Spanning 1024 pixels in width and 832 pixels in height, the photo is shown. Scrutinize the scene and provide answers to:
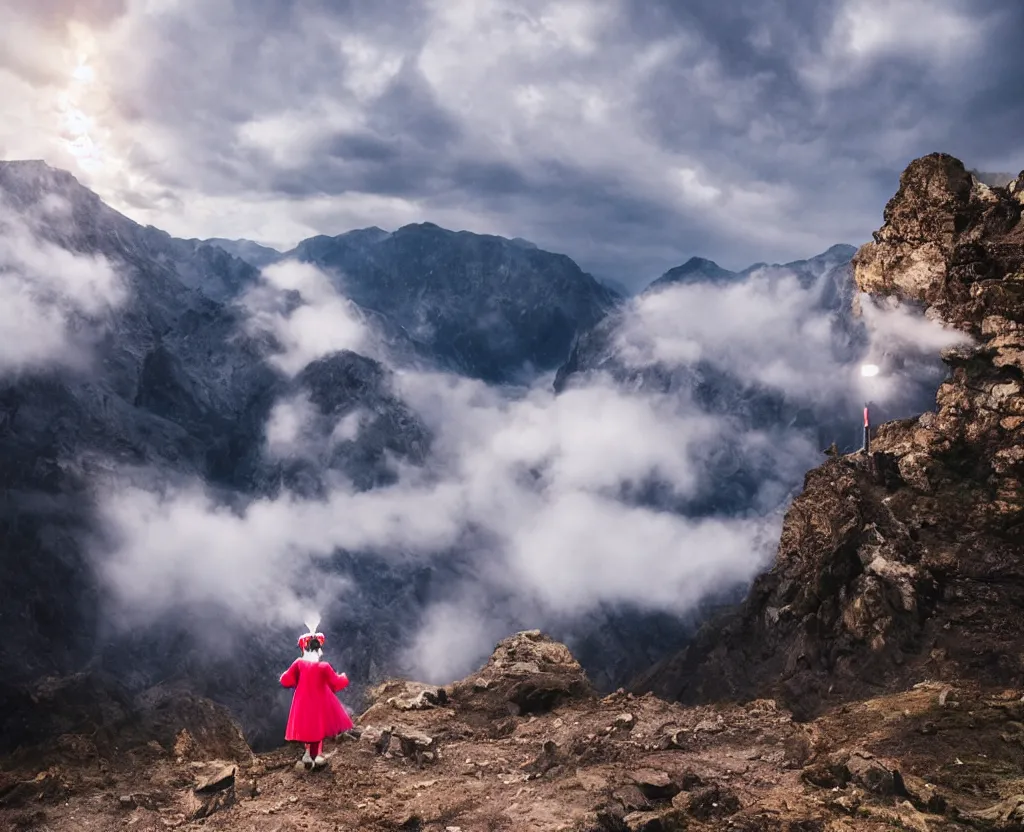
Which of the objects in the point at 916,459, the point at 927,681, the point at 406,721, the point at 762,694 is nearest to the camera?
the point at 927,681

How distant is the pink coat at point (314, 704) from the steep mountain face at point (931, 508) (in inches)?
655

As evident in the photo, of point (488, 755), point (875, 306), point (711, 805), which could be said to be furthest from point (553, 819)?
point (875, 306)

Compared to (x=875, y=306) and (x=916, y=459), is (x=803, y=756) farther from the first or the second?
(x=875, y=306)

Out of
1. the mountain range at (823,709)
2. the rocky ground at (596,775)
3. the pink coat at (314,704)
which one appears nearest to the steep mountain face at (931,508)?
the mountain range at (823,709)

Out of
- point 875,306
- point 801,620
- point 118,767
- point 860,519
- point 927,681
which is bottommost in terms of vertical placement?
point 927,681

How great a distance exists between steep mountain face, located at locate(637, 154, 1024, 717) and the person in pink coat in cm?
1670

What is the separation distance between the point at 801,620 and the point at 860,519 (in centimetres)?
735

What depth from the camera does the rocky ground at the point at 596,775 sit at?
15711mm

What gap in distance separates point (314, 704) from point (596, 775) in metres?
8.36

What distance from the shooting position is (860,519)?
36500 mm

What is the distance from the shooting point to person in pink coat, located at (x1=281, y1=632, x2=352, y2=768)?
68.8ft

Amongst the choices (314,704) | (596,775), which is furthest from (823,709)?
(314,704)

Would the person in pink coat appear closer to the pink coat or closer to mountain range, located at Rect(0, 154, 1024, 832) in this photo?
the pink coat

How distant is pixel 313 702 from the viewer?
2112cm
